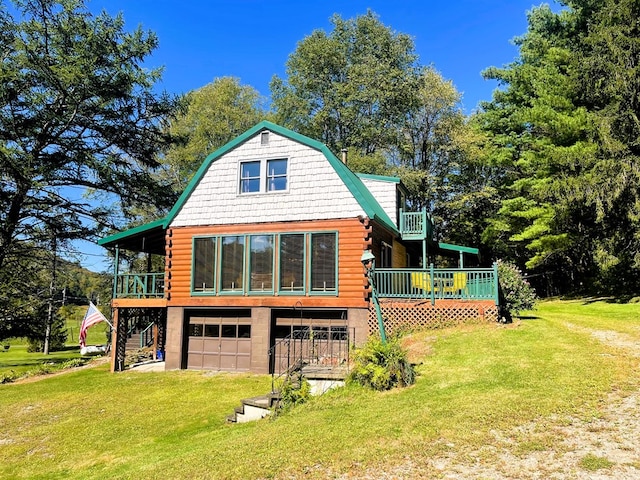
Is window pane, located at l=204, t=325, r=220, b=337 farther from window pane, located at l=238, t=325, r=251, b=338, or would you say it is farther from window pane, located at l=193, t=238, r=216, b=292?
window pane, located at l=193, t=238, r=216, b=292

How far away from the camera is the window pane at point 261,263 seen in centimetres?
1633

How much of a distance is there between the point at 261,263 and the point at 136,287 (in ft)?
18.8

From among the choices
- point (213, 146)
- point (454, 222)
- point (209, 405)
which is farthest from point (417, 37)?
point (209, 405)

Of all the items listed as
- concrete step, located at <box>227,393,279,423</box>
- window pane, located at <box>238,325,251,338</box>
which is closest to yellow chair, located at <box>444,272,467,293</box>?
concrete step, located at <box>227,393,279,423</box>

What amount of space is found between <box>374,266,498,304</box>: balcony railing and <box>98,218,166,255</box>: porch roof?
875cm

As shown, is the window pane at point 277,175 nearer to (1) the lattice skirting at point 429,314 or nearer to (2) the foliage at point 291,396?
(1) the lattice skirting at point 429,314

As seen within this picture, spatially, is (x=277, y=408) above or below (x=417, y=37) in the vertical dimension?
below

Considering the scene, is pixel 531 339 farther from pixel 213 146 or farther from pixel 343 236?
pixel 213 146

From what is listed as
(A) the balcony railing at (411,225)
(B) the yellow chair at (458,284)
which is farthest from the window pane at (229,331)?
(B) the yellow chair at (458,284)

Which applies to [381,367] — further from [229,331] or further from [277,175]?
[277,175]

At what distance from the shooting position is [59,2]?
70.5 ft

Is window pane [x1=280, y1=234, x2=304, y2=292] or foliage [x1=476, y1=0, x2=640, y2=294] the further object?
foliage [x1=476, y1=0, x2=640, y2=294]

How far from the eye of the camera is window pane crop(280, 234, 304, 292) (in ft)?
52.4

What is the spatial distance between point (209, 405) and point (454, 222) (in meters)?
24.8
